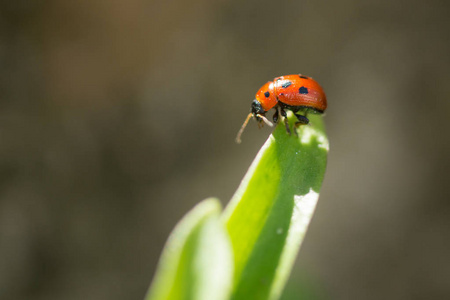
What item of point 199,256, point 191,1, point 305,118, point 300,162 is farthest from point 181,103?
point 199,256

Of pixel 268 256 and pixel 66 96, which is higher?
pixel 66 96

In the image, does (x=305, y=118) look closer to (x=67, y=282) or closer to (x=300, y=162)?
(x=300, y=162)

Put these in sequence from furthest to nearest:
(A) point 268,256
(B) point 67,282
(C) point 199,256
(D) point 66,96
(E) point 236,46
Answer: (E) point 236,46 < (D) point 66,96 < (B) point 67,282 < (A) point 268,256 < (C) point 199,256

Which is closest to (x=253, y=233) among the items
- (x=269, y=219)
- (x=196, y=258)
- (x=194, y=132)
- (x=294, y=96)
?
(x=269, y=219)

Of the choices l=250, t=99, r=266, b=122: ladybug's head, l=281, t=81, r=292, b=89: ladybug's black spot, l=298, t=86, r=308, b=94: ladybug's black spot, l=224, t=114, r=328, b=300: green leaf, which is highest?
l=281, t=81, r=292, b=89: ladybug's black spot

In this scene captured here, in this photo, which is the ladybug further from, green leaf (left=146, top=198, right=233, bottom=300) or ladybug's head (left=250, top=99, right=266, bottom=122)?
green leaf (left=146, top=198, right=233, bottom=300)

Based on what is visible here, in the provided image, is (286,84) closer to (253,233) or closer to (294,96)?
(294,96)

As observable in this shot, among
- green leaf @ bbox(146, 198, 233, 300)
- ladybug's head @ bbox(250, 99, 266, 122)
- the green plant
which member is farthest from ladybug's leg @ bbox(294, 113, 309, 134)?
green leaf @ bbox(146, 198, 233, 300)
